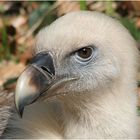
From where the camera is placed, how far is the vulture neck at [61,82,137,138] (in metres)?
3.10

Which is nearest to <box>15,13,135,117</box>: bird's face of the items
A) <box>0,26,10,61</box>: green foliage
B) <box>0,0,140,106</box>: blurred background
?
<box>0,0,140,106</box>: blurred background

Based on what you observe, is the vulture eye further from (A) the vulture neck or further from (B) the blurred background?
(B) the blurred background

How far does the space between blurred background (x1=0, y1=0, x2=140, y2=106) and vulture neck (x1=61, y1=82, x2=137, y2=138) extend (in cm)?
167

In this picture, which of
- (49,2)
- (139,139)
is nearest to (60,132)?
(139,139)

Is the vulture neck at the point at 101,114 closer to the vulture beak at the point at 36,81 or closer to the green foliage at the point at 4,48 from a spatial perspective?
the vulture beak at the point at 36,81

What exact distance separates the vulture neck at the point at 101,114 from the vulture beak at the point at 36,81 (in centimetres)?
15

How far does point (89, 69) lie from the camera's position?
3.10m

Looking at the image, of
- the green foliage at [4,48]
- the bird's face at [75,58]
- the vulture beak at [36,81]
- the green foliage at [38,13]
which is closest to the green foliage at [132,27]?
the green foliage at [38,13]

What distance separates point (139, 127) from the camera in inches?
136

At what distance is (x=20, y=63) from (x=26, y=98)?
97.4 inches

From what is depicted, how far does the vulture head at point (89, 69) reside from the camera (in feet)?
9.77

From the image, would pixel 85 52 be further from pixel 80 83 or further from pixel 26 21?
pixel 26 21

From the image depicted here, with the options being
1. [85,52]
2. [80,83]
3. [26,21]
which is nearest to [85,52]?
[85,52]

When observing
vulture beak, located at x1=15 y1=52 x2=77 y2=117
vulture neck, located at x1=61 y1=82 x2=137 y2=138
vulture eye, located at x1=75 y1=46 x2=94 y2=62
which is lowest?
vulture neck, located at x1=61 y1=82 x2=137 y2=138
